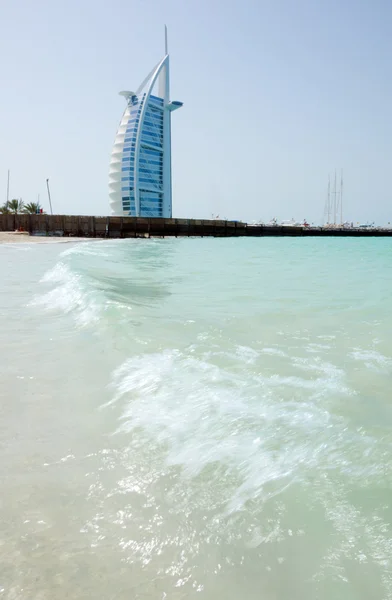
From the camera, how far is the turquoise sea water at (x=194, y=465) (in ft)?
6.54

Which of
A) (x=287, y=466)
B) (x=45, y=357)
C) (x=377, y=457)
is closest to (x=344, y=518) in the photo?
(x=287, y=466)

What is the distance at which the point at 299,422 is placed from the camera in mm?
3531

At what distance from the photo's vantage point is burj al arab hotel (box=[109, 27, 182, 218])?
95062mm

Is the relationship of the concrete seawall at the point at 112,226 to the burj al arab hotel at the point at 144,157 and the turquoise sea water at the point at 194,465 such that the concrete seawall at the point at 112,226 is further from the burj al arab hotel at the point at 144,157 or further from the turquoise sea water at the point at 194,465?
the turquoise sea water at the point at 194,465

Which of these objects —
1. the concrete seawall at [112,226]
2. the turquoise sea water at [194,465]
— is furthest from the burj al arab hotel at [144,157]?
the turquoise sea water at [194,465]

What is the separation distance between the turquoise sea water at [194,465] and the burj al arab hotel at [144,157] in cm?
9292

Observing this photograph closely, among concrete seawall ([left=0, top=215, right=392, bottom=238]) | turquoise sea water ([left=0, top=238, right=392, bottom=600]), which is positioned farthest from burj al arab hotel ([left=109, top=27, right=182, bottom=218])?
turquoise sea water ([left=0, top=238, right=392, bottom=600])

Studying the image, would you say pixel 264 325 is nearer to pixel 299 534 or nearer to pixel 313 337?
pixel 313 337

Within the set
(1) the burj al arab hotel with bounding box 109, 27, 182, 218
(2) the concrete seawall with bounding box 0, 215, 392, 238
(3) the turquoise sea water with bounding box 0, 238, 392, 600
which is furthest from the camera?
(1) the burj al arab hotel with bounding box 109, 27, 182, 218

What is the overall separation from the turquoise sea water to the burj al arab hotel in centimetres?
9292

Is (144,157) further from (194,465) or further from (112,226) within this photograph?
(194,465)

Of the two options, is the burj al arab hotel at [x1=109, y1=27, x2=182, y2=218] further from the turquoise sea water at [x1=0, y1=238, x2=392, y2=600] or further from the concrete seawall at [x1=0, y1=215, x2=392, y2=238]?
the turquoise sea water at [x1=0, y1=238, x2=392, y2=600]

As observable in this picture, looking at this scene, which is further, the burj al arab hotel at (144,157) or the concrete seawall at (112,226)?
the burj al arab hotel at (144,157)

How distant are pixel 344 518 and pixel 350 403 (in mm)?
1682
